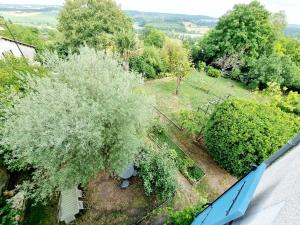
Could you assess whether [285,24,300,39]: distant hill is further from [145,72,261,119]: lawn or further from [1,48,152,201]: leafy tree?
[1,48,152,201]: leafy tree

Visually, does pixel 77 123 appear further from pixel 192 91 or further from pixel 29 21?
pixel 29 21

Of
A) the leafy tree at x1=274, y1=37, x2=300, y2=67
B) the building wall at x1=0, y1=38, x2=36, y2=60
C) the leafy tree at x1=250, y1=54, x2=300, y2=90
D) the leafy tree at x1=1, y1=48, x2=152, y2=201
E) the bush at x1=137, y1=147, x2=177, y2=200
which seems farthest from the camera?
the leafy tree at x1=274, y1=37, x2=300, y2=67

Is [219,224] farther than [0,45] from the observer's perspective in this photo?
No

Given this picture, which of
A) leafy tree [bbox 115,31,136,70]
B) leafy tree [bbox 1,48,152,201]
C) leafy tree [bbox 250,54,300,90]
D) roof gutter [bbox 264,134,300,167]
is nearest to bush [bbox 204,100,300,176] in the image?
leafy tree [bbox 1,48,152,201]

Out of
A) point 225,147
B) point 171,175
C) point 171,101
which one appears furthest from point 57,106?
point 171,101

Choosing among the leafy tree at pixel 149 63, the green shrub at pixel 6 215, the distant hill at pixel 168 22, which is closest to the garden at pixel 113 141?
the green shrub at pixel 6 215

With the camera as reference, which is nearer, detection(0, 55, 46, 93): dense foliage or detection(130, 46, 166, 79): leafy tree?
detection(0, 55, 46, 93): dense foliage

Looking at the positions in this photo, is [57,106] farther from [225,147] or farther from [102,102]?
[225,147]
